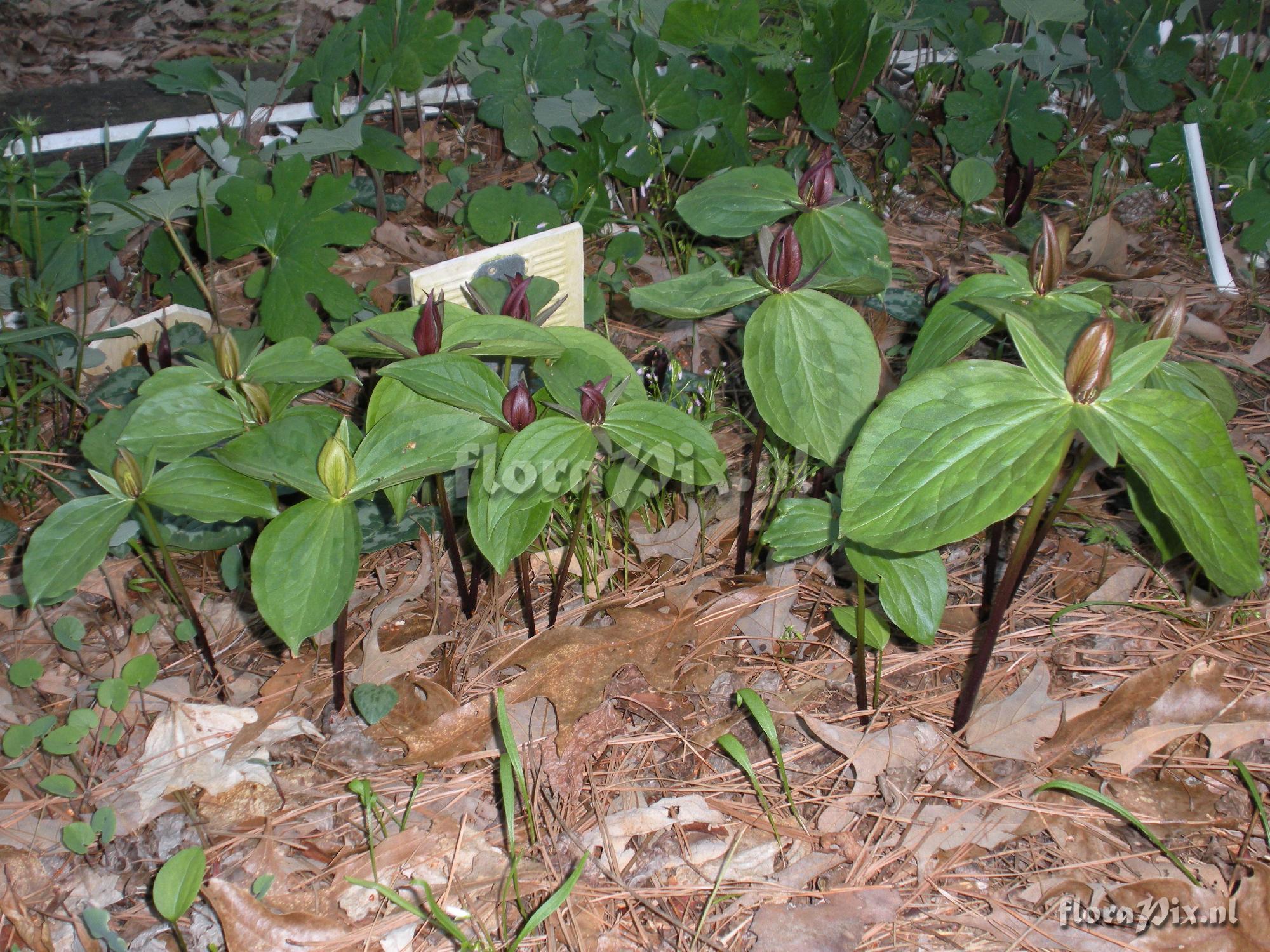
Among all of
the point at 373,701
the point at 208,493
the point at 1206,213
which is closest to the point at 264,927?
the point at 373,701

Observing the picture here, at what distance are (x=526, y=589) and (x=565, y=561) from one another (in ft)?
0.27

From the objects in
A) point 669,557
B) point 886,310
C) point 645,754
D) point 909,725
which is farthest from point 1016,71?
point 645,754

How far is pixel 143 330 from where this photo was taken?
212 centimetres

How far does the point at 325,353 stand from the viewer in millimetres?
1487

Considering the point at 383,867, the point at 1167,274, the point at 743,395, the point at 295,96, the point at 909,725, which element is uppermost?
the point at 295,96

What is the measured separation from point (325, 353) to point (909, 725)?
1.11 m

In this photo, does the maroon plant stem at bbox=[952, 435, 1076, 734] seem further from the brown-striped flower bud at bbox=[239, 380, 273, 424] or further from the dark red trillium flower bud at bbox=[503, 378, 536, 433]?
the brown-striped flower bud at bbox=[239, 380, 273, 424]

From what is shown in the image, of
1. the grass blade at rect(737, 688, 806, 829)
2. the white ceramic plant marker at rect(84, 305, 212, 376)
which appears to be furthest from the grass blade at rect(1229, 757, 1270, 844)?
the white ceramic plant marker at rect(84, 305, 212, 376)

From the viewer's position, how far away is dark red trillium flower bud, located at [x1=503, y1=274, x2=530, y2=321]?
1.56m

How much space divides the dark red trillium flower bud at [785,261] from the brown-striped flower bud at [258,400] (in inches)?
30.9

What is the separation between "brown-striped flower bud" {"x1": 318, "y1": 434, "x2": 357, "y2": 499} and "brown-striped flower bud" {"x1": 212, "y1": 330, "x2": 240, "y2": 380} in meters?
0.25

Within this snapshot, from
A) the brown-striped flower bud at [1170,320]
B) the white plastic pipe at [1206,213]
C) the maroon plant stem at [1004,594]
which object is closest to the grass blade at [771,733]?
the maroon plant stem at [1004,594]

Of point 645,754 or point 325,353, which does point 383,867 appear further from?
point 325,353

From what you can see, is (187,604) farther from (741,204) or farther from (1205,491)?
(1205,491)
